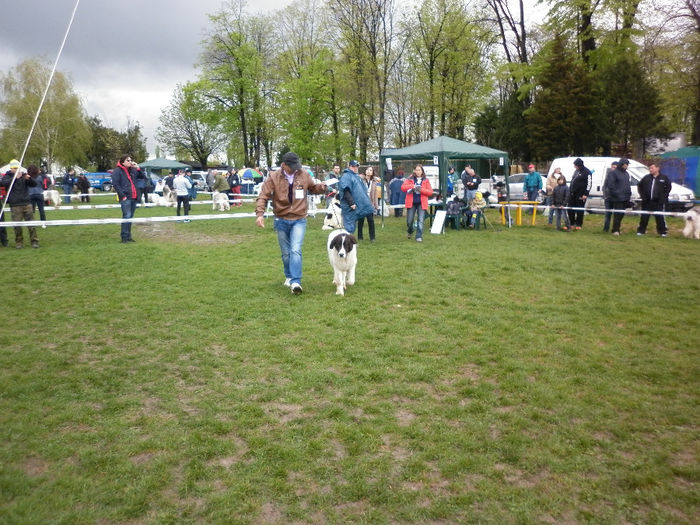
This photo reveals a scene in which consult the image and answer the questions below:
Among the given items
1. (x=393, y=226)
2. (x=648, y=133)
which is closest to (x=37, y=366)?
(x=393, y=226)

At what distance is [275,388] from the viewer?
168 inches

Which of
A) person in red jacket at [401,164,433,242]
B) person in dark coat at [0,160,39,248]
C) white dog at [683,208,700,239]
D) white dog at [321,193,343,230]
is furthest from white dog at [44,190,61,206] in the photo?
white dog at [683,208,700,239]

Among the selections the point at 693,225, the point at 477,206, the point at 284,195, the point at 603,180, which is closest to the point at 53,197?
the point at 477,206

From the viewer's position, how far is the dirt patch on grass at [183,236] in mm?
13133

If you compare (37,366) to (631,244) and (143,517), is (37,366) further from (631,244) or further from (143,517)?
(631,244)

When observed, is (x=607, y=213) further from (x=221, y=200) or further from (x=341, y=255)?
(x=221, y=200)

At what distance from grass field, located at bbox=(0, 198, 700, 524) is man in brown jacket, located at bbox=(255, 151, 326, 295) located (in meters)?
0.64

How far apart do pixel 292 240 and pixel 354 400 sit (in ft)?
11.9

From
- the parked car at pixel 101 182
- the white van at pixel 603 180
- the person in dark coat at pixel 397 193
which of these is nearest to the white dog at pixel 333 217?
the person in dark coat at pixel 397 193

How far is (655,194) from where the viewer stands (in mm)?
13164

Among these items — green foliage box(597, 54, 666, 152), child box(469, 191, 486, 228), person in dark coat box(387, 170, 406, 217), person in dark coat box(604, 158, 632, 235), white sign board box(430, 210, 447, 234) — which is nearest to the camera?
person in dark coat box(604, 158, 632, 235)

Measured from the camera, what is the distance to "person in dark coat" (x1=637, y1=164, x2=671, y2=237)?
42.9ft

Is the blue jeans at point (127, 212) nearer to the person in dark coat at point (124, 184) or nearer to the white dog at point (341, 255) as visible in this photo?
the person in dark coat at point (124, 184)

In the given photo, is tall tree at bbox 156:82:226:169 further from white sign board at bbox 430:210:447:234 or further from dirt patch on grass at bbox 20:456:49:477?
dirt patch on grass at bbox 20:456:49:477
